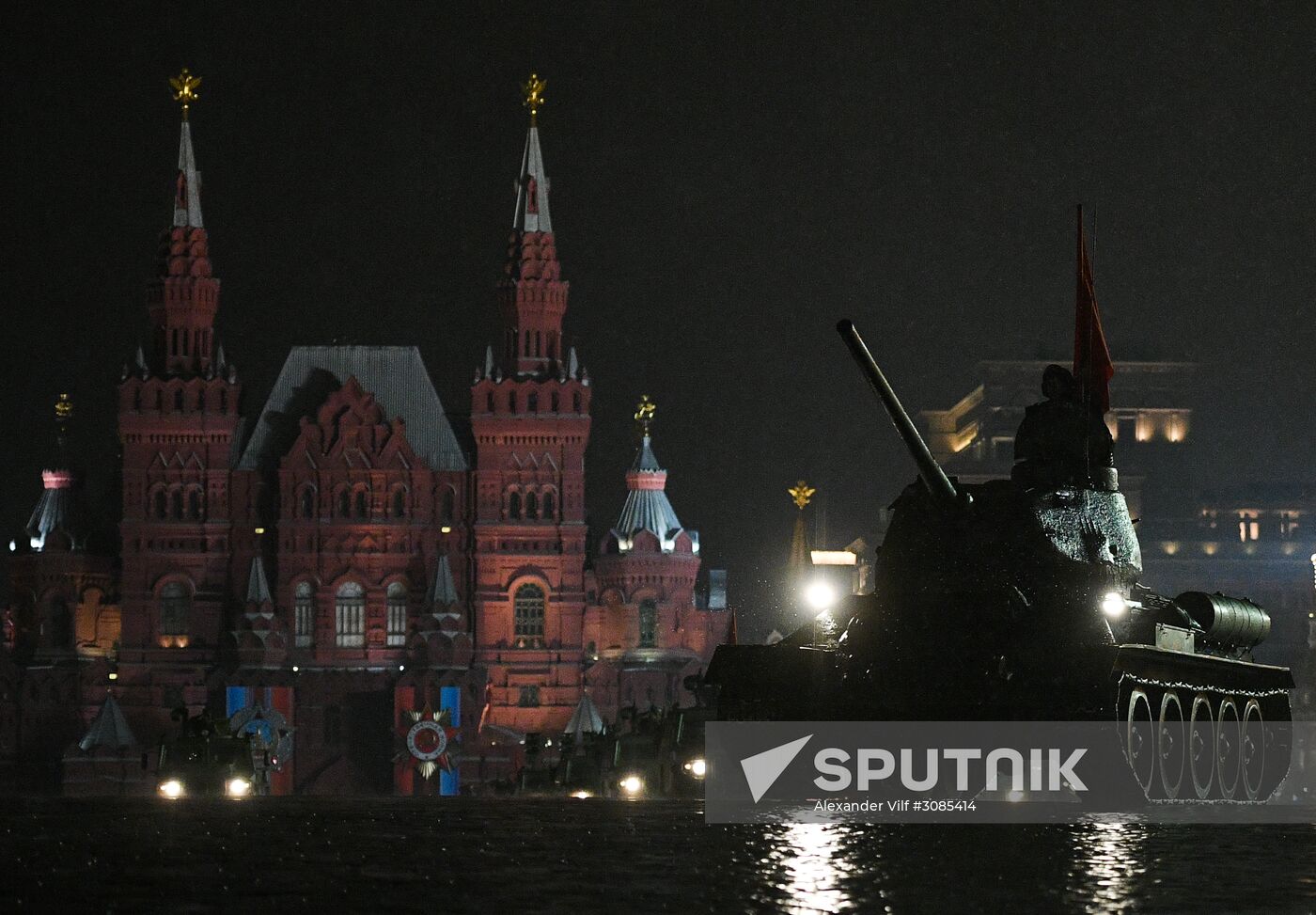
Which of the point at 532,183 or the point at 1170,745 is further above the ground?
the point at 532,183

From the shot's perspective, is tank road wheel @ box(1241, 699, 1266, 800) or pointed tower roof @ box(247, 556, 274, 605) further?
pointed tower roof @ box(247, 556, 274, 605)

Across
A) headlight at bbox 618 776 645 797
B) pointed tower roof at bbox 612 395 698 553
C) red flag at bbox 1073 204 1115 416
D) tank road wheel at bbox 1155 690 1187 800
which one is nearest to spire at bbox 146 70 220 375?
pointed tower roof at bbox 612 395 698 553

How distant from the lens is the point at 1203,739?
28.0 m

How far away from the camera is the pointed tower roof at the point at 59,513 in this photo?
10519 cm

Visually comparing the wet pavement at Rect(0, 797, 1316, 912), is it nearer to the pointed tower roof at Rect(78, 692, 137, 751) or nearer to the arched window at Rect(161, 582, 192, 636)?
the pointed tower roof at Rect(78, 692, 137, 751)

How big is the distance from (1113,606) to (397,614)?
262ft

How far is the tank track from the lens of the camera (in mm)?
25625

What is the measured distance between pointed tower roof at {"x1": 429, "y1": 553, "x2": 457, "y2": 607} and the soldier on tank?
241ft

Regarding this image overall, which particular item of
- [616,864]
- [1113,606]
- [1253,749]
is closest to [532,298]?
[1253,749]

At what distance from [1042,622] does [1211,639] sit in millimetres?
4021

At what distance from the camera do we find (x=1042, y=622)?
2597 cm

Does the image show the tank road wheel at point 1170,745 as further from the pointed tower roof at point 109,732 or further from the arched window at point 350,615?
the arched window at point 350,615

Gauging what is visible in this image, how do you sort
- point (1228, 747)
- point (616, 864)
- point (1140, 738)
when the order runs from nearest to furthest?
point (616, 864) < point (1140, 738) < point (1228, 747)

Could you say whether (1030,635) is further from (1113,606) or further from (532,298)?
(532,298)
